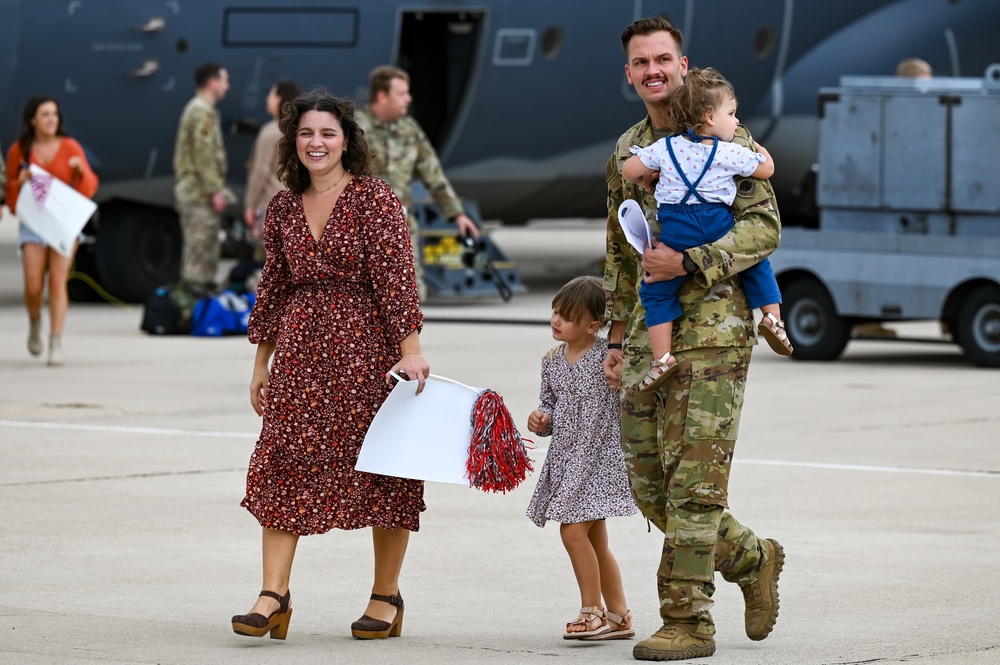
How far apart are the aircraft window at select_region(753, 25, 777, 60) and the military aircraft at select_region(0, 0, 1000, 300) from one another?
0.01 metres

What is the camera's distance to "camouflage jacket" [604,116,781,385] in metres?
5.10

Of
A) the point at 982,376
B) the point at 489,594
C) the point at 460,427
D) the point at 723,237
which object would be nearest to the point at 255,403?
the point at 460,427

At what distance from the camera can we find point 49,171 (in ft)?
43.2

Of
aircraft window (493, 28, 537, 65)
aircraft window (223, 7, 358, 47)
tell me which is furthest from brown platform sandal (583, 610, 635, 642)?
aircraft window (493, 28, 537, 65)

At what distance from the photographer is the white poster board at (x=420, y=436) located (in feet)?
17.7

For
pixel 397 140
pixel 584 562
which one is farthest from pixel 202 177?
pixel 584 562

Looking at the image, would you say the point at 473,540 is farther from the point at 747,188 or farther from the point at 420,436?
the point at 747,188

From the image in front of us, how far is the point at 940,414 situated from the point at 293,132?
5999 millimetres

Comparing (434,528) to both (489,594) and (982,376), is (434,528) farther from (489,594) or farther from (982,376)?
(982,376)

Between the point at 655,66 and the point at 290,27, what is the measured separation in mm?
12713

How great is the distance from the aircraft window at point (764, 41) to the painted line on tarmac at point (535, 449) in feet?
33.3

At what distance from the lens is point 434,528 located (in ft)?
24.4

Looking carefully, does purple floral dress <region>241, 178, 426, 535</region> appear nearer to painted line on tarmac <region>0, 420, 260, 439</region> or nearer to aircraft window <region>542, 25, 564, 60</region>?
painted line on tarmac <region>0, 420, 260, 439</region>

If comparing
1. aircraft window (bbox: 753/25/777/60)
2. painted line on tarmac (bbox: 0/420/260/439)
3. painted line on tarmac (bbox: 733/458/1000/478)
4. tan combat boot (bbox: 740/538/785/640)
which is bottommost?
tan combat boot (bbox: 740/538/785/640)
